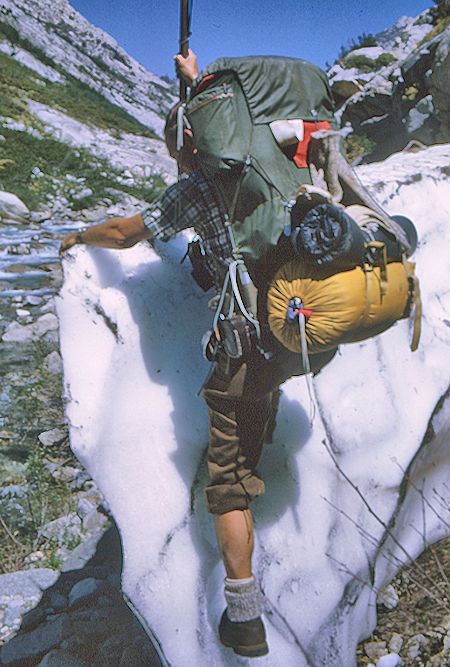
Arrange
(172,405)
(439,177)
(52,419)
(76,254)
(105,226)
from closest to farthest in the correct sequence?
(105,226) → (172,405) → (76,254) → (439,177) → (52,419)

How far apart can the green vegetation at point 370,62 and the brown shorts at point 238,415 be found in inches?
581

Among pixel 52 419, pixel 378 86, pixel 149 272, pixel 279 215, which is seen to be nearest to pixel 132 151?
pixel 378 86

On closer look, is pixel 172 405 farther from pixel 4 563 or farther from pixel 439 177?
pixel 439 177

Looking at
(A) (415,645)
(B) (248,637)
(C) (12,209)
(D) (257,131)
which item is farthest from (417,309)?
(C) (12,209)

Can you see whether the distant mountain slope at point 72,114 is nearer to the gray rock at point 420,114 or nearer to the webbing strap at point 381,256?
the webbing strap at point 381,256

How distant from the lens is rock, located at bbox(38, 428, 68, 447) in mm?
3471

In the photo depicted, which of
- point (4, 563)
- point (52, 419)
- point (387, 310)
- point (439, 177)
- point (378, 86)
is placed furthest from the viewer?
point (378, 86)

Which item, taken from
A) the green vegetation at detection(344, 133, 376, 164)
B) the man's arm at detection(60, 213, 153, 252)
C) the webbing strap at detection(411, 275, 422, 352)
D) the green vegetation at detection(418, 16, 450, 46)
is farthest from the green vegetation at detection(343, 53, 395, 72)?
the webbing strap at detection(411, 275, 422, 352)

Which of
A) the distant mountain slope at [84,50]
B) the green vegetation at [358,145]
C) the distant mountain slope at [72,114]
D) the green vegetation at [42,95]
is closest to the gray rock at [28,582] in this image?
the distant mountain slope at [84,50]

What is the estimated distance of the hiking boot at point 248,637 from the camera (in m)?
1.66

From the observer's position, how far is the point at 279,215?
155 cm

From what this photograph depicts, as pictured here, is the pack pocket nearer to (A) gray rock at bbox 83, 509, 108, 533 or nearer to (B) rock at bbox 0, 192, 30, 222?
(A) gray rock at bbox 83, 509, 108, 533

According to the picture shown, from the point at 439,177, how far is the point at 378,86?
1107 cm

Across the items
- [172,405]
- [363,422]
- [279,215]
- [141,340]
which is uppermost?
[279,215]
